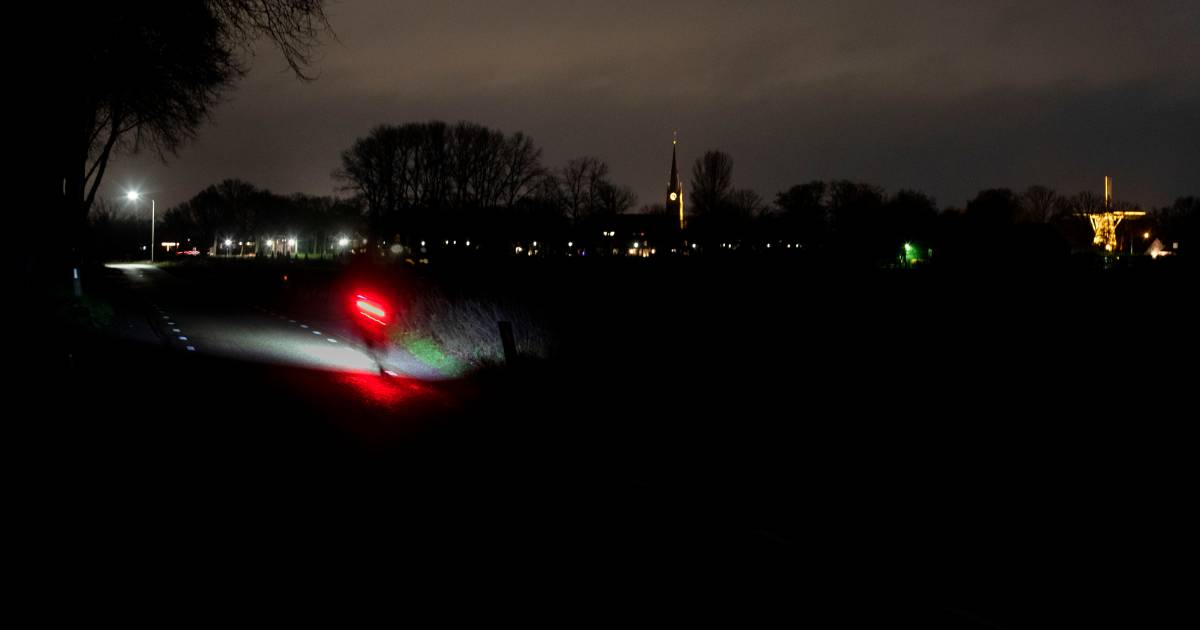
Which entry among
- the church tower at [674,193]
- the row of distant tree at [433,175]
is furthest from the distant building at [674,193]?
the row of distant tree at [433,175]

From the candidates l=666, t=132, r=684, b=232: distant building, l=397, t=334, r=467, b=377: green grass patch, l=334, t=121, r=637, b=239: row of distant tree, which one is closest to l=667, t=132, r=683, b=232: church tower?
l=666, t=132, r=684, b=232: distant building

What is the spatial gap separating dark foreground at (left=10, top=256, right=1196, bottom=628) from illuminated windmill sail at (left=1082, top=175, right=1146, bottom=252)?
60.4 meters

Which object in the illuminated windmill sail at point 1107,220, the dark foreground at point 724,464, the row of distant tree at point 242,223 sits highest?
the row of distant tree at point 242,223

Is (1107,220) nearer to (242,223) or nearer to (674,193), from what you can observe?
(674,193)

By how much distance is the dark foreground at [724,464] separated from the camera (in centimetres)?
544

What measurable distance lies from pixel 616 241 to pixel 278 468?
281 feet

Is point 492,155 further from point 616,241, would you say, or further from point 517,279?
point 517,279

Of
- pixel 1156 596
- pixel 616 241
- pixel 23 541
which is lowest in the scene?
pixel 1156 596

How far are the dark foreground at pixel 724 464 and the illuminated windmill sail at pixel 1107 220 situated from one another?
198 feet

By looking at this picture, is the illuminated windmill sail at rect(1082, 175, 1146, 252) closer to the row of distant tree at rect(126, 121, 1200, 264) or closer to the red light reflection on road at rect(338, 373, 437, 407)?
the row of distant tree at rect(126, 121, 1200, 264)

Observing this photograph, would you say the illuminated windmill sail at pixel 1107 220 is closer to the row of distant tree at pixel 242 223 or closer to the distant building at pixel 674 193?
the distant building at pixel 674 193

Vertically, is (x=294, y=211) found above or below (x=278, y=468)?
above

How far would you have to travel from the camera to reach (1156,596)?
5.48 meters

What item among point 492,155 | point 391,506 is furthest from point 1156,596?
point 492,155
